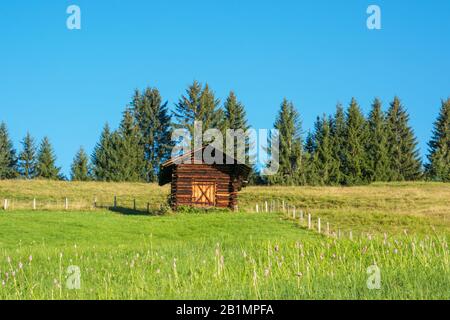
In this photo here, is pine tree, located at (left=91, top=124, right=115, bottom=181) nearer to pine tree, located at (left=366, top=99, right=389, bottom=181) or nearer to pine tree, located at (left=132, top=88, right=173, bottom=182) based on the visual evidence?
pine tree, located at (left=132, top=88, right=173, bottom=182)

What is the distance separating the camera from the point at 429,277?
9.45m

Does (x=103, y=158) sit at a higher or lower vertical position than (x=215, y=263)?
higher

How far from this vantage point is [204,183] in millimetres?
47656

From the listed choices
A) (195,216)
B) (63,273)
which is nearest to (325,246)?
(63,273)

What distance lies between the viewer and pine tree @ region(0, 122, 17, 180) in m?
86.2

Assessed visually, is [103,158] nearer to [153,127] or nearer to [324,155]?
[153,127]

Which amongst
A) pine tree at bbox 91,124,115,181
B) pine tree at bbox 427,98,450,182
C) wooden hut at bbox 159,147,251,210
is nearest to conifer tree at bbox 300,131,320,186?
pine tree at bbox 427,98,450,182

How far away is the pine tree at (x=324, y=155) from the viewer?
3243 inches

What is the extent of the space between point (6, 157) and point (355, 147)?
47.4m

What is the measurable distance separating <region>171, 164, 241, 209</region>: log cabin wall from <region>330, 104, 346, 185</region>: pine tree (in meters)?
36.8

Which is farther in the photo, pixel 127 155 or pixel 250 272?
pixel 127 155

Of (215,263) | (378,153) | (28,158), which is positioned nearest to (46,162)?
(28,158)
